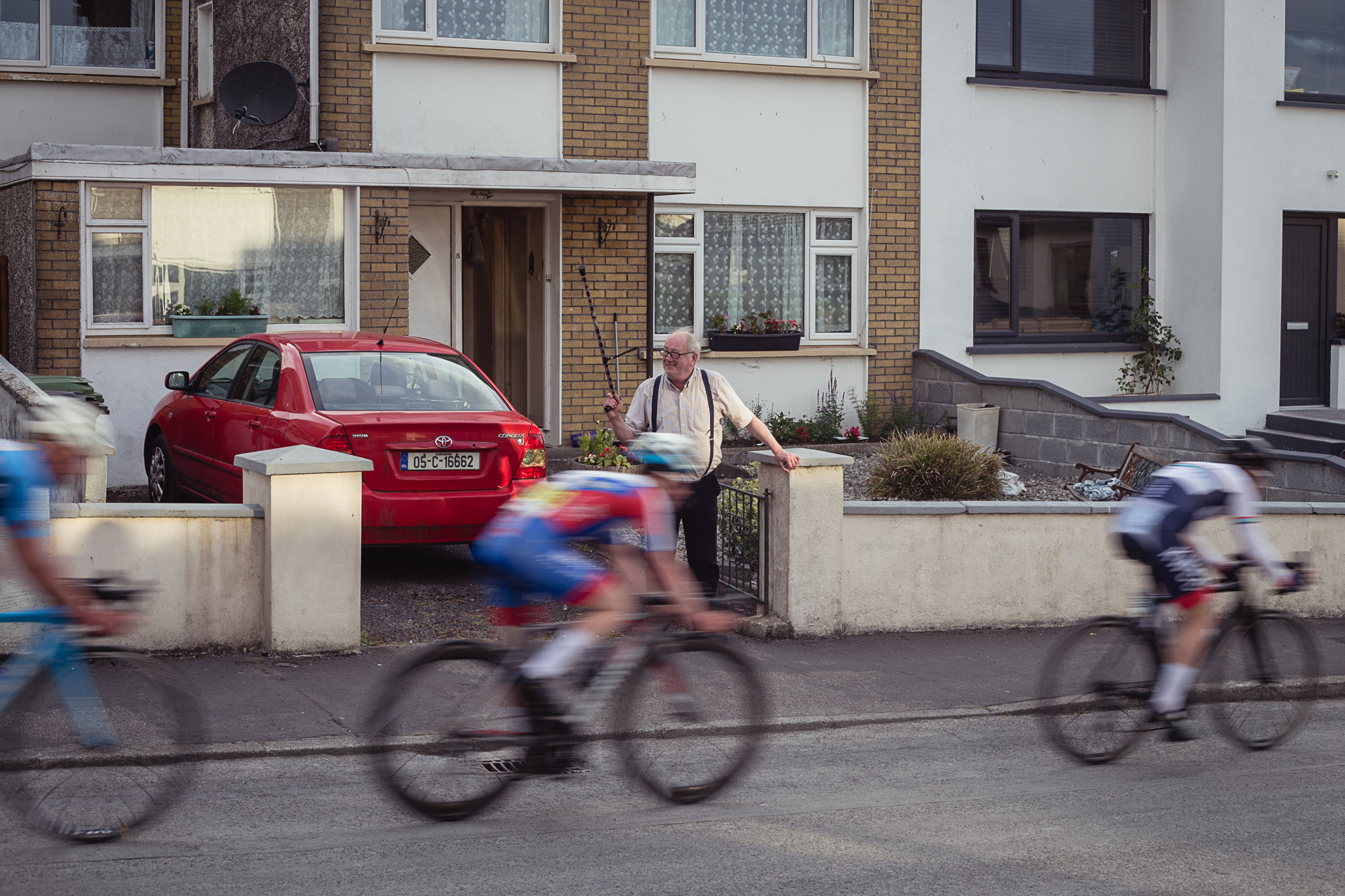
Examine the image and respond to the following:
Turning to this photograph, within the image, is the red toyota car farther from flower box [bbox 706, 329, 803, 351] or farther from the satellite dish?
flower box [bbox 706, 329, 803, 351]

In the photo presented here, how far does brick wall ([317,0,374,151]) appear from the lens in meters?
14.3

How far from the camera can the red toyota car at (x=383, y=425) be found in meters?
8.84

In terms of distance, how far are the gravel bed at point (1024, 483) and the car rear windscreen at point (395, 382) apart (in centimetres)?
388

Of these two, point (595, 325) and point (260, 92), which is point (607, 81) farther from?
point (260, 92)

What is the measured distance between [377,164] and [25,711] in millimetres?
9262

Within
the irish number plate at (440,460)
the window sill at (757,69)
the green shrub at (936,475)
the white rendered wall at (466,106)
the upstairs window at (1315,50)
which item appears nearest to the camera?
the irish number plate at (440,460)

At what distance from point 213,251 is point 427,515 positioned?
18.7 ft

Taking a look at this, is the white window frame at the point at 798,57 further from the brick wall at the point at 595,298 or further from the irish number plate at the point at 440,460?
the irish number plate at the point at 440,460

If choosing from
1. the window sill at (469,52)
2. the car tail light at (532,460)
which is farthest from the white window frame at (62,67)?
the car tail light at (532,460)

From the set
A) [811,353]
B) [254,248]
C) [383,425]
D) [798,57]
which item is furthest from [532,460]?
[798,57]

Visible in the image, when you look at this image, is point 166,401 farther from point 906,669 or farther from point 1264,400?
point 1264,400

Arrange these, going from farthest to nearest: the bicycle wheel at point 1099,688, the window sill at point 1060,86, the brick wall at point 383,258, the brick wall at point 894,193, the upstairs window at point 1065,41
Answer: the upstairs window at point 1065,41 → the window sill at point 1060,86 → the brick wall at point 894,193 → the brick wall at point 383,258 → the bicycle wheel at point 1099,688

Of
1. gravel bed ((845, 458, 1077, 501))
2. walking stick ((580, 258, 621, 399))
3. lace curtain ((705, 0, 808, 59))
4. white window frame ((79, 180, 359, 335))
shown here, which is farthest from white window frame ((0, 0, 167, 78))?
gravel bed ((845, 458, 1077, 501))

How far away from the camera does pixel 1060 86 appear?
17.3 m
